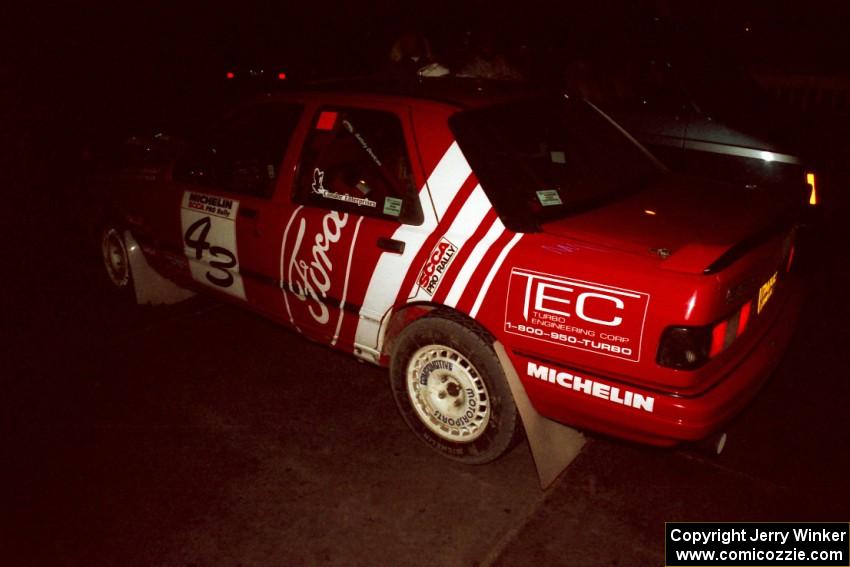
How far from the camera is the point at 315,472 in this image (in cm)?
319

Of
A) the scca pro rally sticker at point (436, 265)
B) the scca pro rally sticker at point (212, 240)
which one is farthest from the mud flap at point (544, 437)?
the scca pro rally sticker at point (212, 240)

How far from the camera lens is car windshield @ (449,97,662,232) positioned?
280 cm

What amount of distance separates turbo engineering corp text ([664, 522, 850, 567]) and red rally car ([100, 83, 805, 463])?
0.48 m

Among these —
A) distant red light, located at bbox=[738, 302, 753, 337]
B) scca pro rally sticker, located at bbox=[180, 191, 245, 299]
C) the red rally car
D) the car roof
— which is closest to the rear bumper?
the red rally car

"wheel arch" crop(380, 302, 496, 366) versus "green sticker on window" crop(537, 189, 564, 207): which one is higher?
"green sticker on window" crop(537, 189, 564, 207)

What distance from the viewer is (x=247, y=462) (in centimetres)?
327

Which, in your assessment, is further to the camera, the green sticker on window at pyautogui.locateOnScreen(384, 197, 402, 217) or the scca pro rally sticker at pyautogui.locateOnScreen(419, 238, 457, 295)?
the green sticker on window at pyautogui.locateOnScreen(384, 197, 402, 217)

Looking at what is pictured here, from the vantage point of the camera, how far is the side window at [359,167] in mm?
3111

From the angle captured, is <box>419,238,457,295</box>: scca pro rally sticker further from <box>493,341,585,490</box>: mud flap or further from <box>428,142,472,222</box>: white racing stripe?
<box>493,341,585,490</box>: mud flap

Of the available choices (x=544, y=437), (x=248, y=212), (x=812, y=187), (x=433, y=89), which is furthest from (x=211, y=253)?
(x=812, y=187)

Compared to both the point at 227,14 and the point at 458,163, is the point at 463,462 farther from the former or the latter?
the point at 227,14

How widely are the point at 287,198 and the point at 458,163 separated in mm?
1039

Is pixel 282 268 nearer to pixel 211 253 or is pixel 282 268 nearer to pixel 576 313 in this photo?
pixel 211 253

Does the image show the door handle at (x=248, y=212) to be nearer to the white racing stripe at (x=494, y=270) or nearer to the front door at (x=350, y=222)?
the front door at (x=350, y=222)
